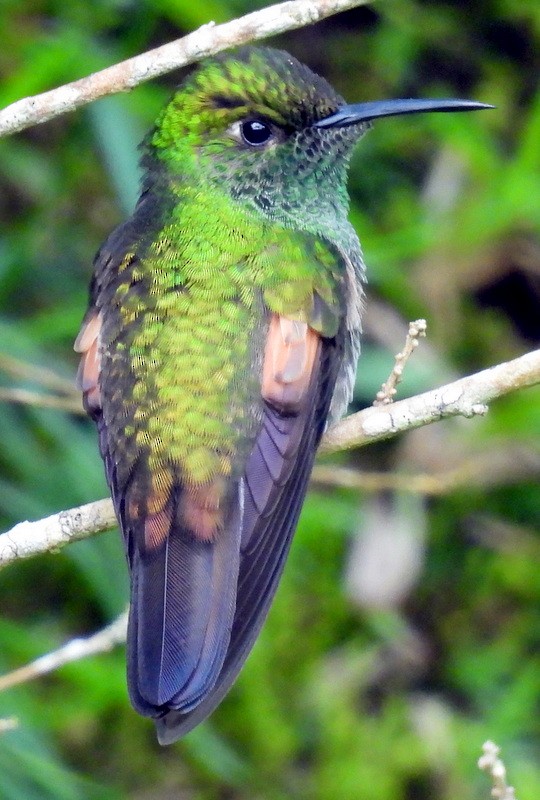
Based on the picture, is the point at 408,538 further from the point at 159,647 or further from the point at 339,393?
the point at 159,647

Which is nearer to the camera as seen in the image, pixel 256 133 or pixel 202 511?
pixel 202 511

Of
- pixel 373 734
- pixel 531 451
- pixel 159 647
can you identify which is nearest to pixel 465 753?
pixel 373 734

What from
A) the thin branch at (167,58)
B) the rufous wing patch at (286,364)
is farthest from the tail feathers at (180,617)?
the thin branch at (167,58)

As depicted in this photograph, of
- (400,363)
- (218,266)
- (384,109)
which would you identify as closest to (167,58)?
(218,266)

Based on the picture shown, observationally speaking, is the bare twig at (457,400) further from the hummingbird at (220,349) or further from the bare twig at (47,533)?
the bare twig at (47,533)

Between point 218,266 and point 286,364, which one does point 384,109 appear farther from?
point 286,364

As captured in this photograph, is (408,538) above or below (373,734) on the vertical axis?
above

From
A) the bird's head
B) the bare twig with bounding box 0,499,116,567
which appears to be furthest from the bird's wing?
the bird's head
